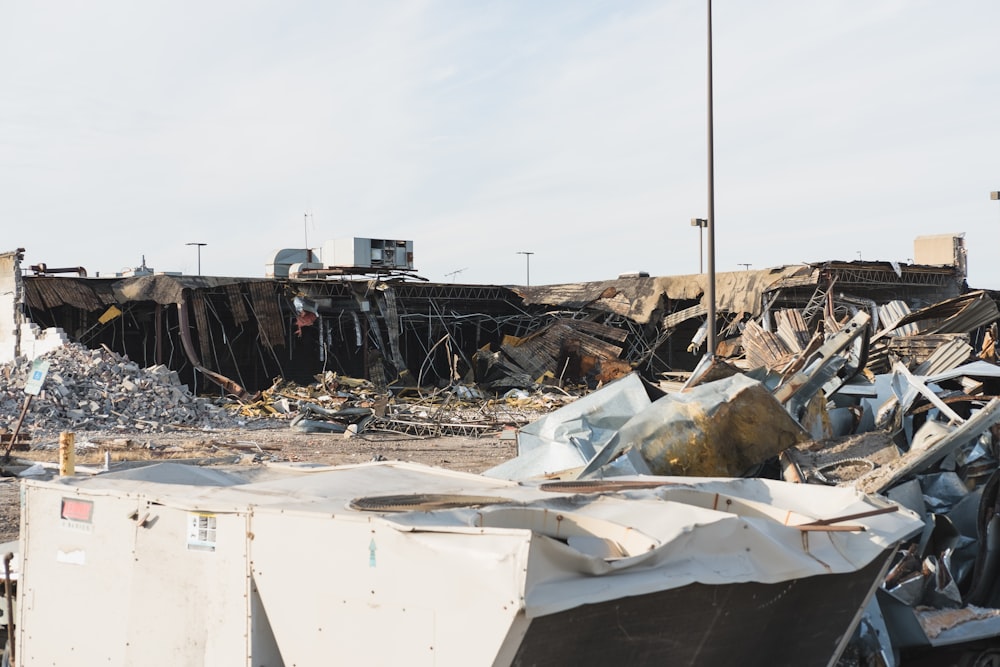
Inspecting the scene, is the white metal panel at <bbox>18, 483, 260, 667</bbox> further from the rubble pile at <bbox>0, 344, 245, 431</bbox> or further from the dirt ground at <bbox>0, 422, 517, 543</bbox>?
the rubble pile at <bbox>0, 344, 245, 431</bbox>

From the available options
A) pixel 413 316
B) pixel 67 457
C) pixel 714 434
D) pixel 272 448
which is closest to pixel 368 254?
pixel 413 316

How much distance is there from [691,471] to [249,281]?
64.4 ft

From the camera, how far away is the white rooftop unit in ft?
94.6

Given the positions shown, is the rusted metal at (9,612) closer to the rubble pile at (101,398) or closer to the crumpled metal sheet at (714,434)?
the crumpled metal sheet at (714,434)

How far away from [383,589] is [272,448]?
12618 mm

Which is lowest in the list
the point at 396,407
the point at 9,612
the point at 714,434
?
the point at 396,407

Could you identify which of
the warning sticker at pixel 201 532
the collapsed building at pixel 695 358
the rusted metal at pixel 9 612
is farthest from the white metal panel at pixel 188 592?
the collapsed building at pixel 695 358

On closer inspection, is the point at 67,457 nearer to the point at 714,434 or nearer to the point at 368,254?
the point at 714,434

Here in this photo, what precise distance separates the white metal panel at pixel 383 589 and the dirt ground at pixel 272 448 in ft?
30.2

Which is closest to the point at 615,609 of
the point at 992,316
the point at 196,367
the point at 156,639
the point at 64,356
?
the point at 156,639

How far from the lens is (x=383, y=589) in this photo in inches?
149

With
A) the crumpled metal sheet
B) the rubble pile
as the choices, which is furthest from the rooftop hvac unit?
the crumpled metal sheet

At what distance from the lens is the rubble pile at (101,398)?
61.8 ft

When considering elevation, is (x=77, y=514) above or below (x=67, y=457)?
below
